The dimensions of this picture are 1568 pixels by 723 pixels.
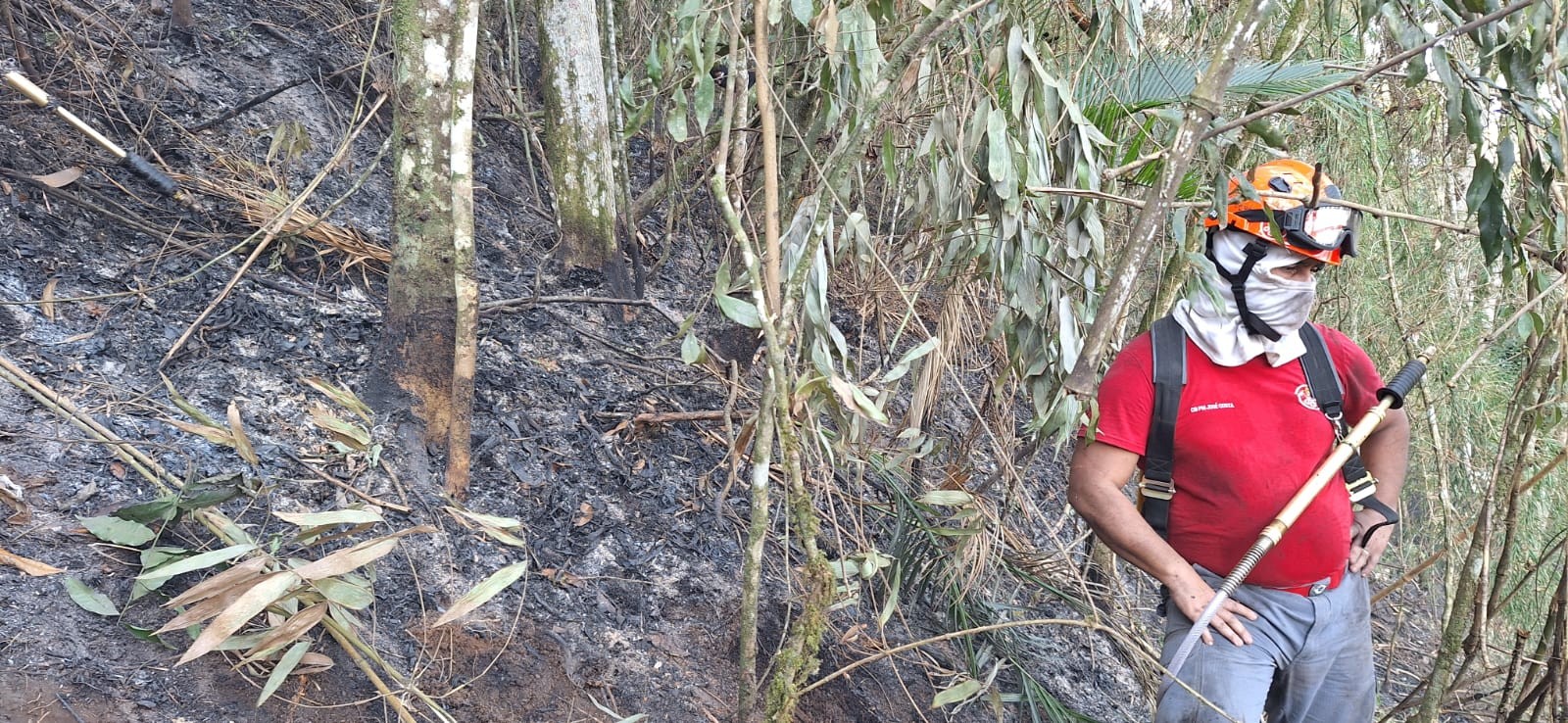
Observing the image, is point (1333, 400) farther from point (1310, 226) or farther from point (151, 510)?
point (151, 510)

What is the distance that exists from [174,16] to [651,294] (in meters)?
2.51

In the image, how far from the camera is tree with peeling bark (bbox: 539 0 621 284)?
13.7 feet

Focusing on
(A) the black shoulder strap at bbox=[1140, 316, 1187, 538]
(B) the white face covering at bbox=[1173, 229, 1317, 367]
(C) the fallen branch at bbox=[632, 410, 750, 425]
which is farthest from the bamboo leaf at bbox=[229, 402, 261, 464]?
(B) the white face covering at bbox=[1173, 229, 1317, 367]

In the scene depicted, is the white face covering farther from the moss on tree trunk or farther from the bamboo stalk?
the moss on tree trunk

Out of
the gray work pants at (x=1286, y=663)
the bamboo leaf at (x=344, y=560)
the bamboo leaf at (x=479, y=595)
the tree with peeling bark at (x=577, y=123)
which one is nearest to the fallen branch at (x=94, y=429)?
the bamboo leaf at (x=344, y=560)

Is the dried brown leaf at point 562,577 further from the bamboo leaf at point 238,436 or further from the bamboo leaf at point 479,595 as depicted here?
the bamboo leaf at point 238,436

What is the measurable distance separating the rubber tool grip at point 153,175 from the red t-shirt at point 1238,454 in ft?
11.0

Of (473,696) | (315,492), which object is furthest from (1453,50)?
(315,492)

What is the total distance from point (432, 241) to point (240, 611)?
3.85ft

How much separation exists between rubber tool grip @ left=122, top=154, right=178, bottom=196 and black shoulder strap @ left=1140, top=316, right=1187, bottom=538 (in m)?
3.42

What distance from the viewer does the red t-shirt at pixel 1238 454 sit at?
7.93ft

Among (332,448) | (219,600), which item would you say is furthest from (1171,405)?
(332,448)

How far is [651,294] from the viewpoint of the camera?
15.6 ft

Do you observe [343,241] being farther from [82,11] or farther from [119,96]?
[82,11]
